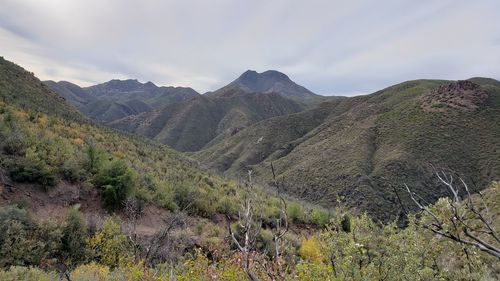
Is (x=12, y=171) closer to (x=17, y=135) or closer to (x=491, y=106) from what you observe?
(x=17, y=135)

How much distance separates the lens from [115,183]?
1493cm

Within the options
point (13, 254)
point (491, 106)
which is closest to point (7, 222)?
point (13, 254)

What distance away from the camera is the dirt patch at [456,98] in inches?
2854

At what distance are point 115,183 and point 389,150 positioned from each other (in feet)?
179

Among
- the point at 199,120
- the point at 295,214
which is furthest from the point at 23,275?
the point at 199,120

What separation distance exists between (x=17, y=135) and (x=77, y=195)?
140 inches

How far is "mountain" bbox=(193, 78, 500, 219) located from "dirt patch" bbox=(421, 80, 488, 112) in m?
0.18

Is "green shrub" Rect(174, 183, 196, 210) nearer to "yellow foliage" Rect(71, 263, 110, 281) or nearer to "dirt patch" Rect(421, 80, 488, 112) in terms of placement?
"yellow foliage" Rect(71, 263, 110, 281)

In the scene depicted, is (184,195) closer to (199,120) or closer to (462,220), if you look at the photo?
(462,220)

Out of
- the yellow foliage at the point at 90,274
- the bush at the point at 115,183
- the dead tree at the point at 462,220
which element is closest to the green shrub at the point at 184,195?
the bush at the point at 115,183

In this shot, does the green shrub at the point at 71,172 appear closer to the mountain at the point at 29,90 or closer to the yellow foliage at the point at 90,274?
the yellow foliage at the point at 90,274

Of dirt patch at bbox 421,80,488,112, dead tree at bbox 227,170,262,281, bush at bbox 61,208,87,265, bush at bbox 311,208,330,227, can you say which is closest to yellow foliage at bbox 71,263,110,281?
bush at bbox 61,208,87,265

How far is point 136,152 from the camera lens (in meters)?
25.3

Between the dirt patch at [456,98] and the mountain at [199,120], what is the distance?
249 ft
